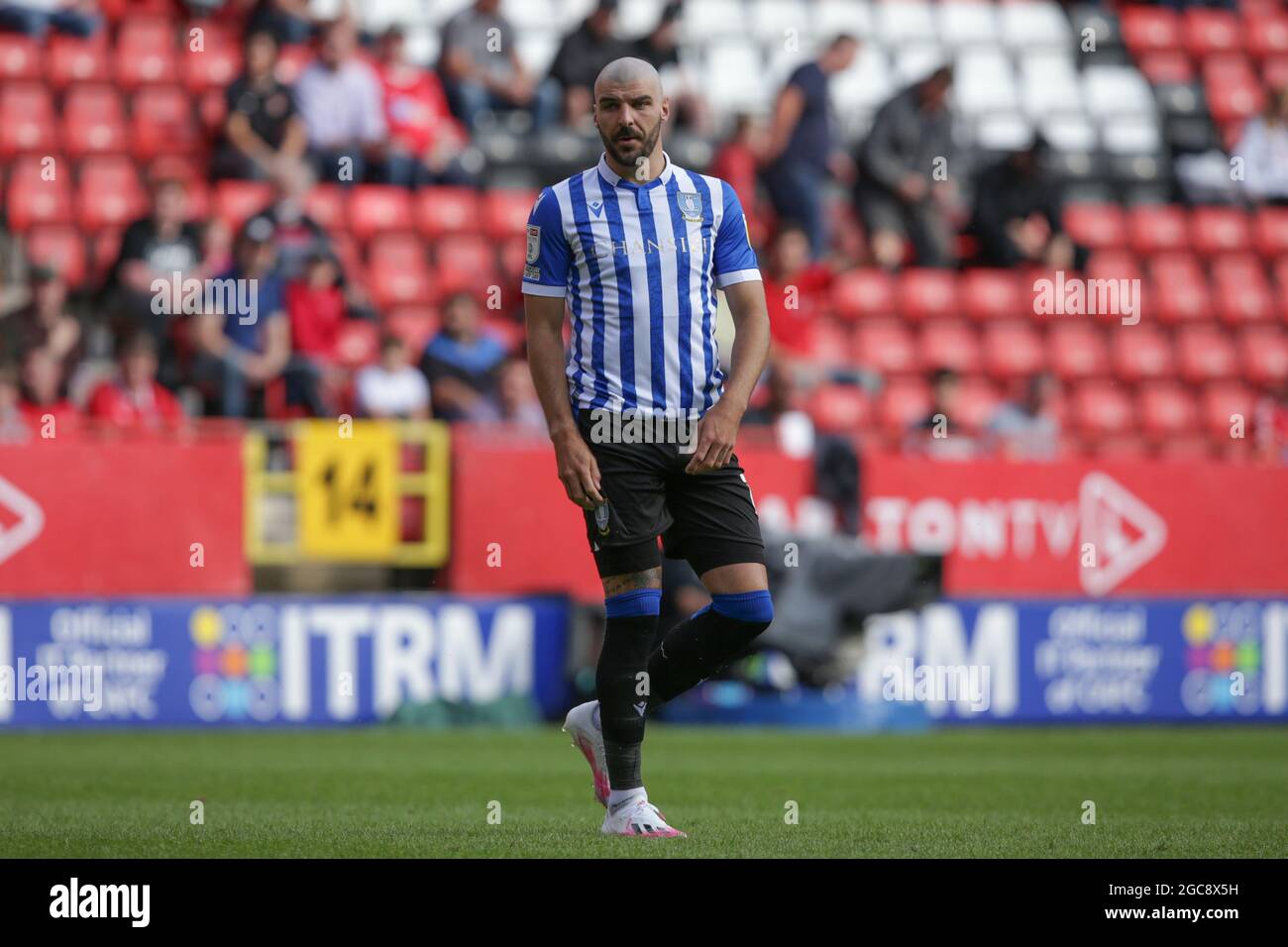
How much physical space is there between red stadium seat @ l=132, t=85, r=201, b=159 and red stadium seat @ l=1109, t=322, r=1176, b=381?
303 inches

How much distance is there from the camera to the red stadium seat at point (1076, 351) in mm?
17188

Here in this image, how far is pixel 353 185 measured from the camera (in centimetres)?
1603

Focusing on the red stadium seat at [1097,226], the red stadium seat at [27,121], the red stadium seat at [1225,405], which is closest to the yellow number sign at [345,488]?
the red stadium seat at [27,121]

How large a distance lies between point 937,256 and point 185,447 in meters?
7.22

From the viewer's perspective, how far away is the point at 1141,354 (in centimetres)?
1756

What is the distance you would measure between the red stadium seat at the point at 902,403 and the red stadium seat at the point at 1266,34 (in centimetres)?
634

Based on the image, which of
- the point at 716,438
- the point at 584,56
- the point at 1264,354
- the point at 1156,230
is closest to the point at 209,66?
the point at 584,56

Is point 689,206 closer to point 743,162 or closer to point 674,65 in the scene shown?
point 743,162

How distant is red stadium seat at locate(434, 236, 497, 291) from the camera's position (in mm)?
15789

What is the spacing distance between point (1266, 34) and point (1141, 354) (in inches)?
195

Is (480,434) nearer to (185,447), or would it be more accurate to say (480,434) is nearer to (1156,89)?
(185,447)
